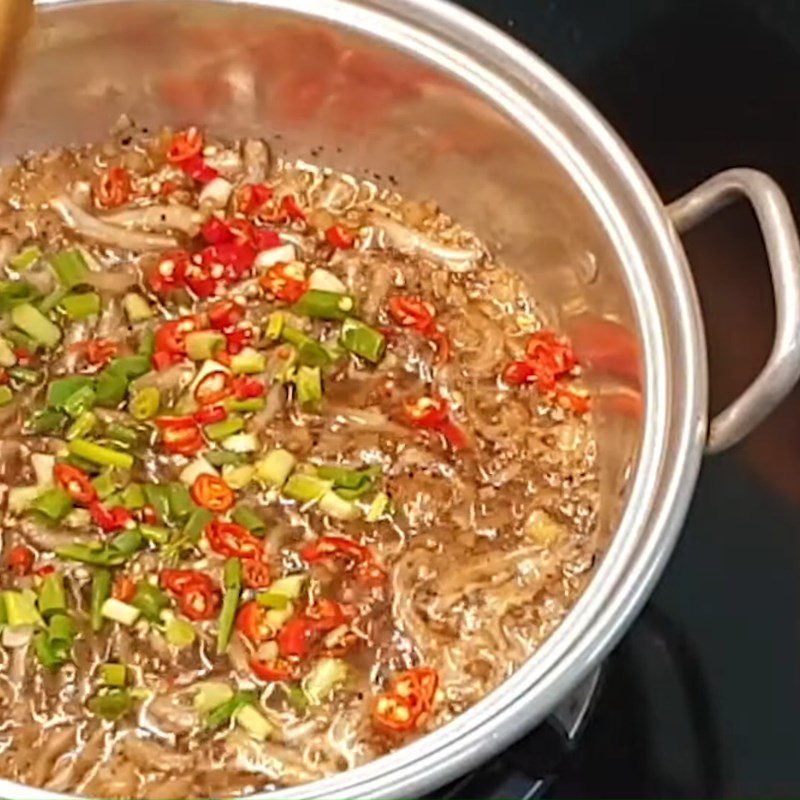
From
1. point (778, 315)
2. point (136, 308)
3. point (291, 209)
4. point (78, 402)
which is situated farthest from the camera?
point (291, 209)

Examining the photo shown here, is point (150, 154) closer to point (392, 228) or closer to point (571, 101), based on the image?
point (392, 228)

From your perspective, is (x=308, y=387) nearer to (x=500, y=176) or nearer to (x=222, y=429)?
(x=222, y=429)

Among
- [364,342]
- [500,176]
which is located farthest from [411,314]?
[500,176]

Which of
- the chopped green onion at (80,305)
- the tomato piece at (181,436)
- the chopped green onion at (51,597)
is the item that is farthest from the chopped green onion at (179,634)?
the chopped green onion at (80,305)

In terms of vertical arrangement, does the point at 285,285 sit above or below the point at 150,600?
above

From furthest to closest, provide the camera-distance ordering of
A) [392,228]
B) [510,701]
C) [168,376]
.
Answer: [392,228]
[168,376]
[510,701]

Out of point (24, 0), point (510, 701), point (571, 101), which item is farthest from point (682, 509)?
point (24, 0)
